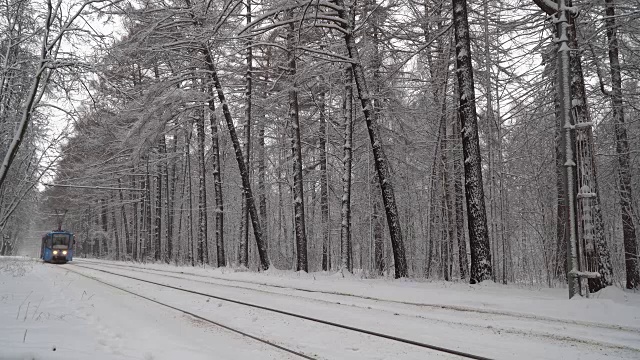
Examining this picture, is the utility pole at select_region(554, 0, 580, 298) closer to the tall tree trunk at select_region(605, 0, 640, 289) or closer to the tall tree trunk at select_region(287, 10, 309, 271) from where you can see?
the tall tree trunk at select_region(605, 0, 640, 289)

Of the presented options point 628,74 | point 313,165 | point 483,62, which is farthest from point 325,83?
point 628,74

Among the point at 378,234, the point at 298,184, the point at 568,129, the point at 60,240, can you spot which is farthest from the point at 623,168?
the point at 60,240

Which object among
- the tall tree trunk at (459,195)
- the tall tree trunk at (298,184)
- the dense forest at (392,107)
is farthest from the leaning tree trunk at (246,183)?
the tall tree trunk at (459,195)

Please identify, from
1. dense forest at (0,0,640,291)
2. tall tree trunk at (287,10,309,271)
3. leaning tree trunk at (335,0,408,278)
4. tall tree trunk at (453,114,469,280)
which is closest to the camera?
dense forest at (0,0,640,291)

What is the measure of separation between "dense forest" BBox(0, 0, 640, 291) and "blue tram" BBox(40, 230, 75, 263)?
12.1m

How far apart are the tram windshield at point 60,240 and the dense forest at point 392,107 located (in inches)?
475

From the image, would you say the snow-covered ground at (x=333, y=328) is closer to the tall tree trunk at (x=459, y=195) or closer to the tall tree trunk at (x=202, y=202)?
the tall tree trunk at (x=459, y=195)

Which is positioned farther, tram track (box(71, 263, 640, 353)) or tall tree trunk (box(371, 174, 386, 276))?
tall tree trunk (box(371, 174, 386, 276))

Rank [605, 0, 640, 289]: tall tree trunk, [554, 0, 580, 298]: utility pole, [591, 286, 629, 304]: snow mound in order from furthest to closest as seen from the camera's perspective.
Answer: [605, 0, 640, 289]: tall tree trunk, [554, 0, 580, 298]: utility pole, [591, 286, 629, 304]: snow mound

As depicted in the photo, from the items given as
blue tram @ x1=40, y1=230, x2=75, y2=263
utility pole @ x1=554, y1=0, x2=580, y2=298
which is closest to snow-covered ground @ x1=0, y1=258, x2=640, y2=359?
utility pole @ x1=554, y1=0, x2=580, y2=298

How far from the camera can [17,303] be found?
8.99 meters

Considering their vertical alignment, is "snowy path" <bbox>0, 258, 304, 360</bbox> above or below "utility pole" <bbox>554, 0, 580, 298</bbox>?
below

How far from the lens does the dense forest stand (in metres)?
9.52

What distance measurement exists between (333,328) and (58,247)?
36.4 meters
